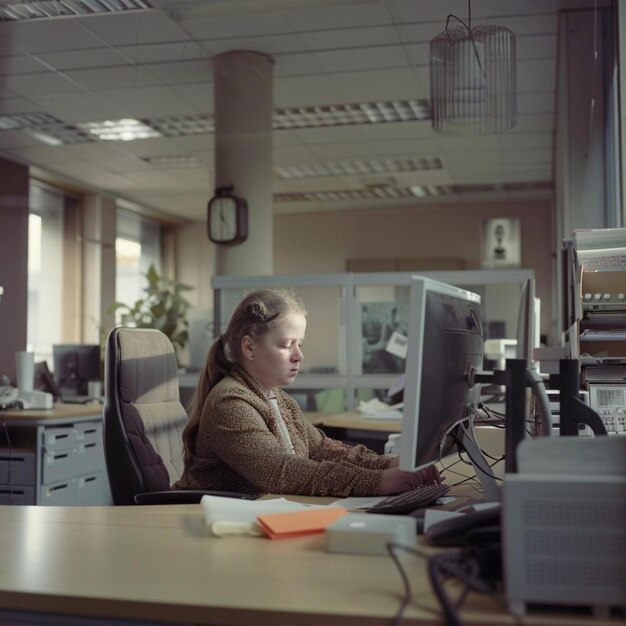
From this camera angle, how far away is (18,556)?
4.02 feet

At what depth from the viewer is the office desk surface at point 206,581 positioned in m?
0.96

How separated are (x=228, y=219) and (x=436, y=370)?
4.16 meters

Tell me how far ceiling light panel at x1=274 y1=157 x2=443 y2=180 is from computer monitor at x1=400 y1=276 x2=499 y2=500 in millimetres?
6020

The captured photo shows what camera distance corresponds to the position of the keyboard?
1521 millimetres

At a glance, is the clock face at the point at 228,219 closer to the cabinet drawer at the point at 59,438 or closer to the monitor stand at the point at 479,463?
the cabinet drawer at the point at 59,438

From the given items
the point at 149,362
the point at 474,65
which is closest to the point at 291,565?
the point at 149,362

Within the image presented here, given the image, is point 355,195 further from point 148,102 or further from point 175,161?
point 148,102

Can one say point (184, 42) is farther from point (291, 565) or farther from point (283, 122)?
point (291, 565)

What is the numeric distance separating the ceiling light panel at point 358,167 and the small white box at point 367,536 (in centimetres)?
647

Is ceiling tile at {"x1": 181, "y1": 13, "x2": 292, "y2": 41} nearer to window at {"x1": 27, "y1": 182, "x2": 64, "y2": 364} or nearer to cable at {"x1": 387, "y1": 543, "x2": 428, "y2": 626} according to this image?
window at {"x1": 27, "y1": 182, "x2": 64, "y2": 364}

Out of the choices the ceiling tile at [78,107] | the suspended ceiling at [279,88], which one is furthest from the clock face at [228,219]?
the ceiling tile at [78,107]

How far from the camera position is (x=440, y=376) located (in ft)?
4.60

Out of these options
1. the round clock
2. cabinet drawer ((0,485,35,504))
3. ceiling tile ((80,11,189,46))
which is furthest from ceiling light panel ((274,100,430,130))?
cabinet drawer ((0,485,35,504))

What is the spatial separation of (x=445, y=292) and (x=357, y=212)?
26.9ft
